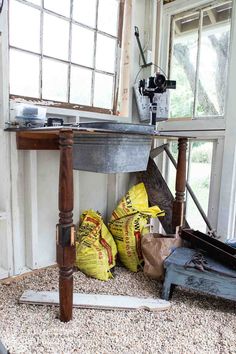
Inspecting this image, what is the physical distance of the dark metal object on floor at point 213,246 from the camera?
1.39m

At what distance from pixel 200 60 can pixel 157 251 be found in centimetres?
144

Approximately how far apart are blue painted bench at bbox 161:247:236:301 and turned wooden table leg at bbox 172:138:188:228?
0.41m

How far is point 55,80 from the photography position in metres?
1.72

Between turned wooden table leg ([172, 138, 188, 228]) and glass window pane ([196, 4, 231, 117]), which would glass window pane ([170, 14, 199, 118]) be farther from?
turned wooden table leg ([172, 138, 188, 228])

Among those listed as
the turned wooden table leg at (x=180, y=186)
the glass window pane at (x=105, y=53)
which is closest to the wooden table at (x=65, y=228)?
the turned wooden table leg at (x=180, y=186)

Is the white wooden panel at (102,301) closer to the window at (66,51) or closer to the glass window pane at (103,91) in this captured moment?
the window at (66,51)

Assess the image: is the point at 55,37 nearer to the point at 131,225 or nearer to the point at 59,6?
the point at 59,6

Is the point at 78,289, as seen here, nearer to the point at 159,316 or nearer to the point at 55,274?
the point at 55,274

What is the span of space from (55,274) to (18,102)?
108 centimetres

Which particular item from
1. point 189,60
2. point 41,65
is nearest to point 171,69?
point 189,60

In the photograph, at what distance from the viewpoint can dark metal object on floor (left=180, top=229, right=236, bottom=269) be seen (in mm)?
1391

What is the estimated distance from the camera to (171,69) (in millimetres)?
2189

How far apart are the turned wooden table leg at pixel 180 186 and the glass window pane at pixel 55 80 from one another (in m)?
0.85

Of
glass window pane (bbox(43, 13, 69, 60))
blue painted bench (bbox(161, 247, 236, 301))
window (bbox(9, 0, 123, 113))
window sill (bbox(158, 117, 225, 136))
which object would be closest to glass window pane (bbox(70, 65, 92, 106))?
window (bbox(9, 0, 123, 113))
